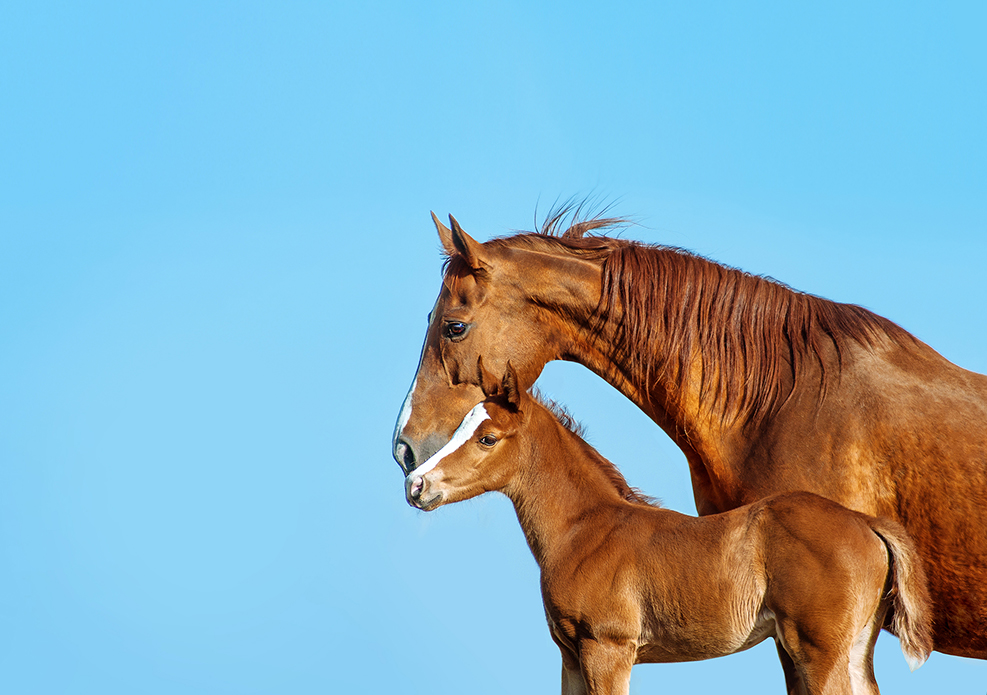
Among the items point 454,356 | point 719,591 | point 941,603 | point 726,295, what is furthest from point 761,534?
point 454,356

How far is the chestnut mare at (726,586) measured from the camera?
388cm

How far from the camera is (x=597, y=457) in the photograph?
4.99 m

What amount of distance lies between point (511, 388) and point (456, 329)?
14.2 inches

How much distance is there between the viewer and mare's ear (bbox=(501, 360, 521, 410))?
15.6 ft

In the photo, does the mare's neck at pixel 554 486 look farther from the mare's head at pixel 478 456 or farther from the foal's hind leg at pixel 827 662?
the foal's hind leg at pixel 827 662

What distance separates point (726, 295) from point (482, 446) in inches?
49.9

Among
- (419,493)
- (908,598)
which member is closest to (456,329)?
(419,493)

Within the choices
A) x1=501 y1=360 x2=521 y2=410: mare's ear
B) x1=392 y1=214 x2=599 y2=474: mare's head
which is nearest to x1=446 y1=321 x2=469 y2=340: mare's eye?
x1=392 y1=214 x2=599 y2=474: mare's head

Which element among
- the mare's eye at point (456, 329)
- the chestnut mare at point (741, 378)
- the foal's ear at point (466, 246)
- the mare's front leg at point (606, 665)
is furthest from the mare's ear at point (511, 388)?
the mare's front leg at point (606, 665)

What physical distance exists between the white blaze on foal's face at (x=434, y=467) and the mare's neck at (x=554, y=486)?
297 mm

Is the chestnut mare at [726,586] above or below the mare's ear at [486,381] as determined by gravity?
below

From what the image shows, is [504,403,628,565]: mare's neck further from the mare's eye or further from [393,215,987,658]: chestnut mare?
the mare's eye

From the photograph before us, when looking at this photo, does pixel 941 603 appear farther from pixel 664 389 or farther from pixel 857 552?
pixel 664 389

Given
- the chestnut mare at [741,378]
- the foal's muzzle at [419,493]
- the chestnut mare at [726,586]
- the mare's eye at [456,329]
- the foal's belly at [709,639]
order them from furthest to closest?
the mare's eye at [456,329], the foal's muzzle at [419,493], the chestnut mare at [741,378], the foal's belly at [709,639], the chestnut mare at [726,586]
